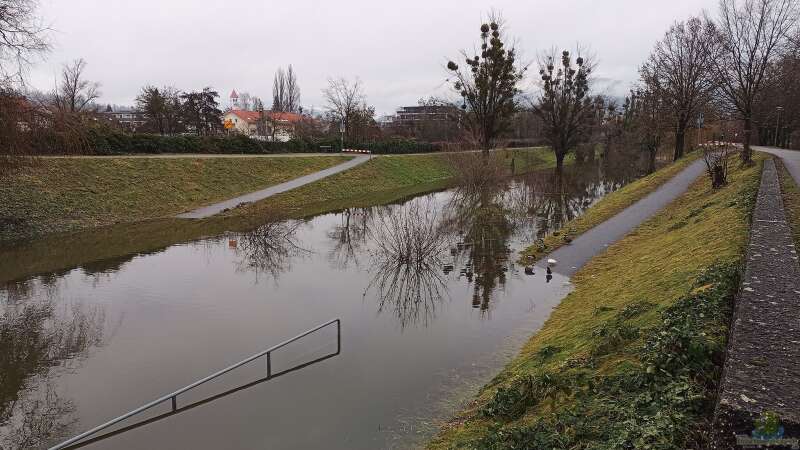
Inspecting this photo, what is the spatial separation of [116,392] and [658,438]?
764 cm

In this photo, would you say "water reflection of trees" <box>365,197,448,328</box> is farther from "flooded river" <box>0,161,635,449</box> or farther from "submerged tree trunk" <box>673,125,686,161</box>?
"submerged tree trunk" <box>673,125,686,161</box>

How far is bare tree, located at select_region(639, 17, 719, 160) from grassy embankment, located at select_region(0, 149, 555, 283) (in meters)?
17.9

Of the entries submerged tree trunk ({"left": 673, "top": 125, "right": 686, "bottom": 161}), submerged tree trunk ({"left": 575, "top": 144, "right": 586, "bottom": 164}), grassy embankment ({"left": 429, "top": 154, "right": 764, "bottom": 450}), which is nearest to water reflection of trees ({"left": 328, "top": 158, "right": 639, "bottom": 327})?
grassy embankment ({"left": 429, "top": 154, "right": 764, "bottom": 450})

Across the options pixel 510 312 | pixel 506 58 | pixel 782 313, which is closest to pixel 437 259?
pixel 510 312

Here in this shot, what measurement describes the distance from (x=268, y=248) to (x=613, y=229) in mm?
12621

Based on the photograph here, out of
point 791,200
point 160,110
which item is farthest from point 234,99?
point 791,200

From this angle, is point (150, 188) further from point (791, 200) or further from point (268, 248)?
point (791, 200)

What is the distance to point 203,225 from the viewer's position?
21.7 meters

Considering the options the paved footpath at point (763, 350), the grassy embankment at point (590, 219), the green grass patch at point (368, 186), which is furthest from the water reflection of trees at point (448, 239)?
the paved footpath at point (763, 350)

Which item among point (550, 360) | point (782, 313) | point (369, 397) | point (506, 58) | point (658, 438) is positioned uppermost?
point (506, 58)

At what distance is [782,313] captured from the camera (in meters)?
4.76

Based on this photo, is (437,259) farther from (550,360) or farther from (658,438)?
(658,438)

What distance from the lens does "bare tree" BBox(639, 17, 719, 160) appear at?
31.0 meters

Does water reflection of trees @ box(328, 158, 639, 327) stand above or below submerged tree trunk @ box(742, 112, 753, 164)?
below
